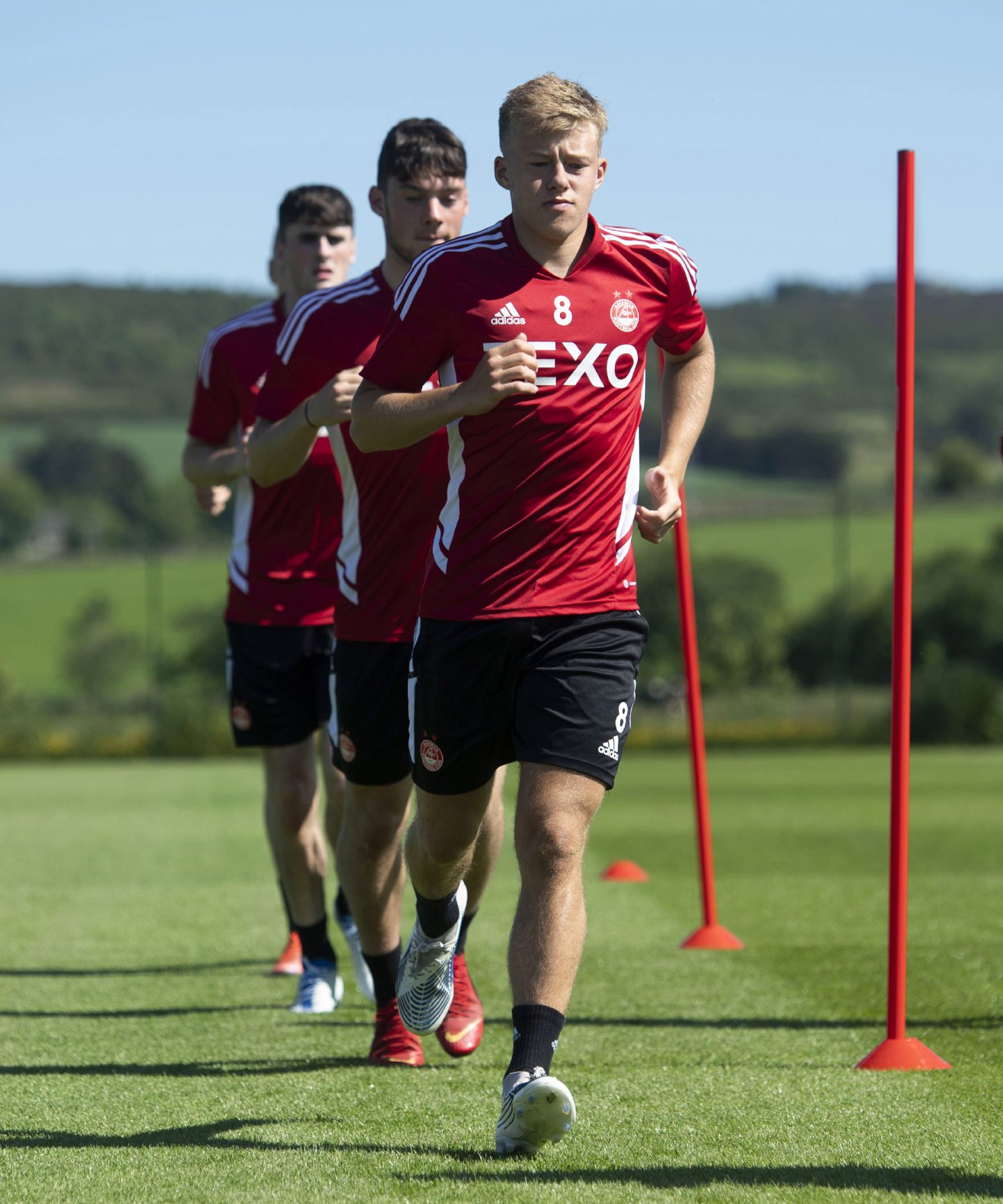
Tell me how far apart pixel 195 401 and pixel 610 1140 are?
3304 mm

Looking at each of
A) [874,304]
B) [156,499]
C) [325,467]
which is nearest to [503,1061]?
[325,467]

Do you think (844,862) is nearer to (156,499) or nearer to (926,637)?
(926,637)

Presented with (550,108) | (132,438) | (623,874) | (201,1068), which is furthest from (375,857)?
(132,438)

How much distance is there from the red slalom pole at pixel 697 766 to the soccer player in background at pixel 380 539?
70.6 inches

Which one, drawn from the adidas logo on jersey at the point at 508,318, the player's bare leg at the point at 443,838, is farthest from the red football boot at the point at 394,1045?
the adidas logo on jersey at the point at 508,318

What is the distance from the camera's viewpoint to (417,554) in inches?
184

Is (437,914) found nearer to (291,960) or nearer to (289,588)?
(289,588)

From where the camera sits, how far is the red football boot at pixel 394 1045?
4.54 meters

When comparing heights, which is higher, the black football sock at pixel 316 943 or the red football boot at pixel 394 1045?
the red football boot at pixel 394 1045

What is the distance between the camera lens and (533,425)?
12.1 feet

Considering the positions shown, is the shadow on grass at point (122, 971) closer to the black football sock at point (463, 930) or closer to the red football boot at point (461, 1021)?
the black football sock at point (463, 930)

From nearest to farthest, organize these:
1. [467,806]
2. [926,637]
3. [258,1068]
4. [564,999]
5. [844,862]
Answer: [564,999] → [467,806] → [258,1068] → [844,862] → [926,637]

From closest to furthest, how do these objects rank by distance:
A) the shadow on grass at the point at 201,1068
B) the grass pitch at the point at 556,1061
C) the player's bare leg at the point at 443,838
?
the grass pitch at the point at 556,1061 → the player's bare leg at the point at 443,838 → the shadow on grass at the point at 201,1068

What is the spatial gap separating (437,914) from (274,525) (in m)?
2.03
